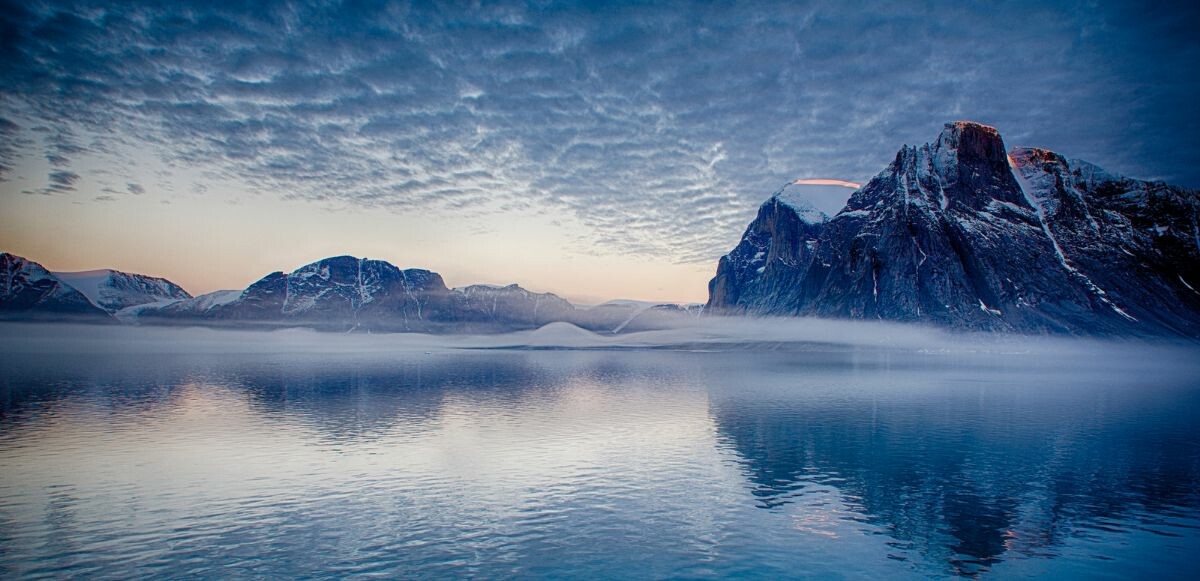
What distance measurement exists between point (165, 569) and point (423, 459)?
21236mm

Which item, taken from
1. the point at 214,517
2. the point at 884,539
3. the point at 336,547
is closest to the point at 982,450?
the point at 884,539

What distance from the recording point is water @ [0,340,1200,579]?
2577cm

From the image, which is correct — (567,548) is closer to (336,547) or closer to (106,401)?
(336,547)

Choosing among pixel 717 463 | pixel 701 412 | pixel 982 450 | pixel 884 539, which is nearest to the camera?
pixel 884 539

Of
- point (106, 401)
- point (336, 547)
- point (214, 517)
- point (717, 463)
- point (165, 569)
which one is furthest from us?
point (106, 401)

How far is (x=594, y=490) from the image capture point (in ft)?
120

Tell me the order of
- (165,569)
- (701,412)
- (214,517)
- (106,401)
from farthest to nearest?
(106,401), (701,412), (214,517), (165,569)

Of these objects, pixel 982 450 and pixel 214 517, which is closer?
pixel 214 517

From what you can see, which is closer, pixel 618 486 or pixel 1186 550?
pixel 1186 550

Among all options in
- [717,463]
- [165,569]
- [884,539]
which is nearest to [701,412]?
[717,463]

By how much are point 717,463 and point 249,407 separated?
5712 centimetres

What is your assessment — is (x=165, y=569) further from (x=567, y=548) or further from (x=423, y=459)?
(x=423, y=459)

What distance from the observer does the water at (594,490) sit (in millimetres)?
25766

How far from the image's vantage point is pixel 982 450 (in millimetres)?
49156
